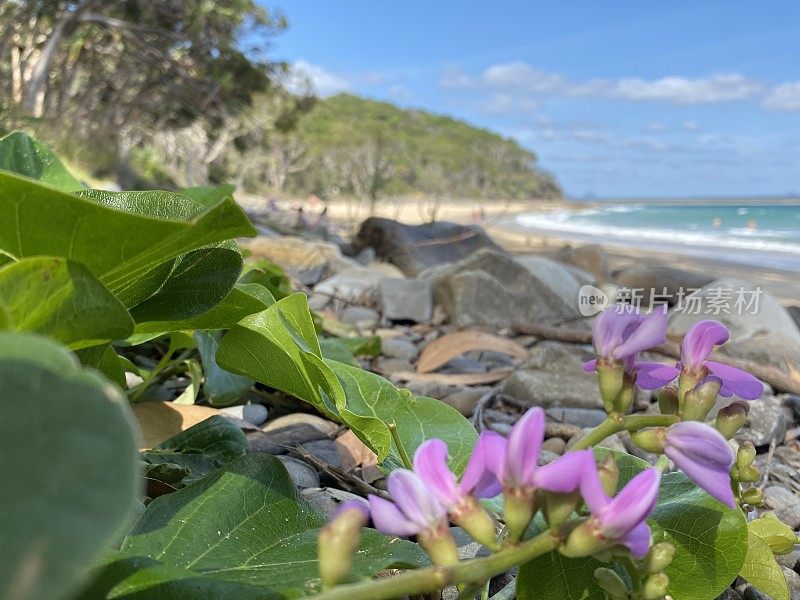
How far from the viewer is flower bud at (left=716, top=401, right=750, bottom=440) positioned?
2.36 ft

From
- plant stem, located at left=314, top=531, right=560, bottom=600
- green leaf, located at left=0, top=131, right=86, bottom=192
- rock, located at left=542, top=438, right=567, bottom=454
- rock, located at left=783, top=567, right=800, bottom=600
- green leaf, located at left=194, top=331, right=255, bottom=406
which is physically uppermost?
green leaf, located at left=0, top=131, right=86, bottom=192

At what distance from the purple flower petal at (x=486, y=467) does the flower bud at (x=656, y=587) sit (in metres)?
0.14

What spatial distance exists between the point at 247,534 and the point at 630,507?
14.8 inches

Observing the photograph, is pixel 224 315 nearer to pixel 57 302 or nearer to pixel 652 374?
pixel 57 302

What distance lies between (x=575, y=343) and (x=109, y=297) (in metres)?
2.54

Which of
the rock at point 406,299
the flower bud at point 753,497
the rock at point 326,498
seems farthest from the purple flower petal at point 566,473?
the rock at point 406,299

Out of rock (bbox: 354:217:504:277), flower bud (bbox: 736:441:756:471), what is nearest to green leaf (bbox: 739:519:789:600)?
flower bud (bbox: 736:441:756:471)

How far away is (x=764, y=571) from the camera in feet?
2.88

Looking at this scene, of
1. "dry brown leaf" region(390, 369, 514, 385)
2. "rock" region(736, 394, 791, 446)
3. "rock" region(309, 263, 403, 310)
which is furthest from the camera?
"rock" region(309, 263, 403, 310)

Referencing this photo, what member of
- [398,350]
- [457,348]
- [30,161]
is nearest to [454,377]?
[457,348]

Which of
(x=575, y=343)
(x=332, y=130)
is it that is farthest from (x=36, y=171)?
(x=332, y=130)

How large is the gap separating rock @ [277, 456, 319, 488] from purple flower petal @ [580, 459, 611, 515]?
82 cm

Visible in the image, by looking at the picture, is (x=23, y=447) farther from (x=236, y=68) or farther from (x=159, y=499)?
(x=236, y=68)

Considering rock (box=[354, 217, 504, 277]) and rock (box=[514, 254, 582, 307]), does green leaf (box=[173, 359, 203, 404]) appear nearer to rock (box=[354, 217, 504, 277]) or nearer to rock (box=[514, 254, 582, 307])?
rock (box=[514, 254, 582, 307])
